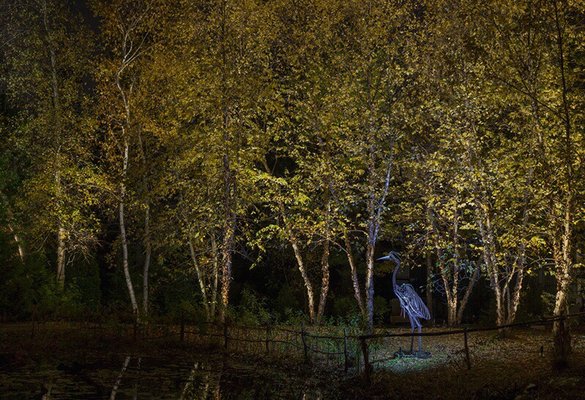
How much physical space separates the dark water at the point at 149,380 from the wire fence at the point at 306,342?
1.26 meters

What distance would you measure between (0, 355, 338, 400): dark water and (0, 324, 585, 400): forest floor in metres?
0.09

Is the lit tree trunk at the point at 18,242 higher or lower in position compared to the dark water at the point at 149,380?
higher

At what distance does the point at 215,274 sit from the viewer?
24234 mm

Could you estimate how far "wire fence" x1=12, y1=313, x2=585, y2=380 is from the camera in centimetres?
1775

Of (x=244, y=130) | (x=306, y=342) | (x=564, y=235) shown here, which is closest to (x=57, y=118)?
(x=244, y=130)

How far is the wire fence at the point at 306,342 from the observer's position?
17750 mm

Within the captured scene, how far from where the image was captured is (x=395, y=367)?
690 inches

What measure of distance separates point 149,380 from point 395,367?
6.11 meters

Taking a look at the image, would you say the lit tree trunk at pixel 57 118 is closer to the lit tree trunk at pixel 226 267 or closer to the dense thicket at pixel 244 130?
the dense thicket at pixel 244 130

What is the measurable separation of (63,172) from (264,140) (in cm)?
814

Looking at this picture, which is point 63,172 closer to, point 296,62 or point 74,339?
point 74,339

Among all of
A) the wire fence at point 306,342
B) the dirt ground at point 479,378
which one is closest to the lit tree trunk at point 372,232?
the wire fence at point 306,342

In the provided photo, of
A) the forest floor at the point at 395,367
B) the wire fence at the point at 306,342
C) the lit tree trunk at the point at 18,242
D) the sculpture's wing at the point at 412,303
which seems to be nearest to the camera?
the forest floor at the point at 395,367

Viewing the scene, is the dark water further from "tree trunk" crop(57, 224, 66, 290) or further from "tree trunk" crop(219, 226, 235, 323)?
"tree trunk" crop(57, 224, 66, 290)
